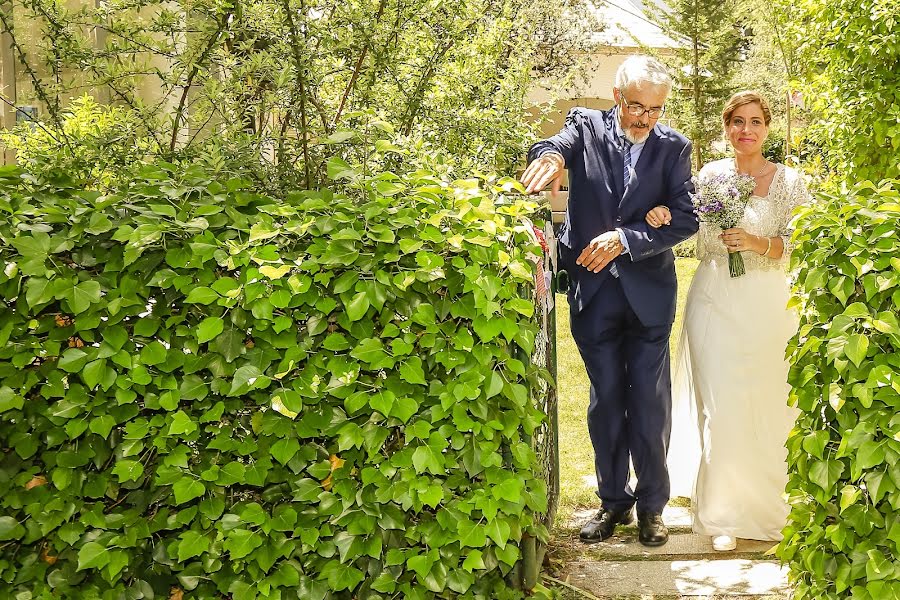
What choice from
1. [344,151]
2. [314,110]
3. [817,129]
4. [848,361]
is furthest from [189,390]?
[817,129]

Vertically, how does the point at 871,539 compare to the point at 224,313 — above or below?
below

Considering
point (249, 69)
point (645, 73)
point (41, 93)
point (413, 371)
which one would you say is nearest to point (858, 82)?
point (645, 73)

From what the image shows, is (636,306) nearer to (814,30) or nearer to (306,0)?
(306,0)

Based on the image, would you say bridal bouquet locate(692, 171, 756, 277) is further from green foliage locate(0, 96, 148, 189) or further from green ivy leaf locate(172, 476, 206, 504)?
green ivy leaf locate(172, 476, 206, 504)

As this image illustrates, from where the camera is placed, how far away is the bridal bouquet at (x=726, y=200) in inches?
189

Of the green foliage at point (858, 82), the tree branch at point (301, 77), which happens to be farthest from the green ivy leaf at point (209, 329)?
the green foliage at point (858, 82)

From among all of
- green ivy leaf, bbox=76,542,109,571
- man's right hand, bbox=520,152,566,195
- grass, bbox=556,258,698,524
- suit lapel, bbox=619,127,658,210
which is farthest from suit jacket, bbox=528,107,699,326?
green ivy leaf, bbox=76,542,109,571

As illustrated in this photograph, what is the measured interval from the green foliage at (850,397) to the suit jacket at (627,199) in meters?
1.24

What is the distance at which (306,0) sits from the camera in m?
3.44

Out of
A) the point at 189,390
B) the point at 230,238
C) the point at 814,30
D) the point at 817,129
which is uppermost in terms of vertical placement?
the point at 814,30

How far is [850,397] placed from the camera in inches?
119

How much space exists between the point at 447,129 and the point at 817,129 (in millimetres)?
3037

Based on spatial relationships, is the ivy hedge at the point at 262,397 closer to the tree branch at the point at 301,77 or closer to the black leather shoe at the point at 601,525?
the tree branch at the point at 301,77

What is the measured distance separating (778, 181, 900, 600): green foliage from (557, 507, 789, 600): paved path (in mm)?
814
